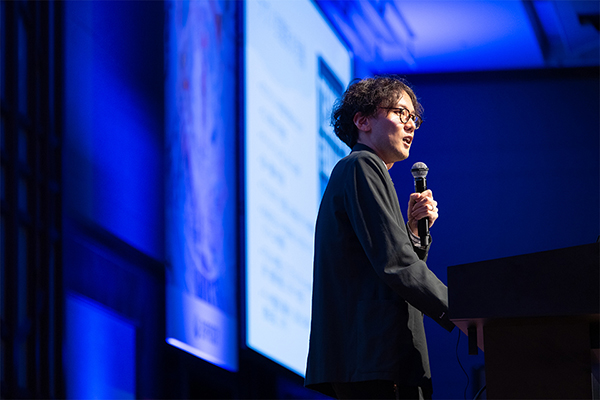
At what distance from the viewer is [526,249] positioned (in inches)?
223

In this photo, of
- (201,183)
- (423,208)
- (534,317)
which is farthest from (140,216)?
(534,317)

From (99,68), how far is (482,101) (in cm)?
396

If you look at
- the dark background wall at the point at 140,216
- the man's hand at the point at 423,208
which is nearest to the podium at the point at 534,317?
the man's hand at the point at 423,208

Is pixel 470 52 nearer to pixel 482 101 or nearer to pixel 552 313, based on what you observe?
pixel 482 101

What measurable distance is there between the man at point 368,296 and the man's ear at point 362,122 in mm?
133

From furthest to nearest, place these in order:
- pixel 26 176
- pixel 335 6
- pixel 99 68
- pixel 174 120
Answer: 1. pixel 335 6
2. pixel 174 120
3. pixel 99 68
4. pixel 26 176

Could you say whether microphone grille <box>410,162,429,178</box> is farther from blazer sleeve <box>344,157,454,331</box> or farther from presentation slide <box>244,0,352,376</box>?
presentation slide <box>244,0,352,376</box>

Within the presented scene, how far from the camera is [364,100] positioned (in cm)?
193

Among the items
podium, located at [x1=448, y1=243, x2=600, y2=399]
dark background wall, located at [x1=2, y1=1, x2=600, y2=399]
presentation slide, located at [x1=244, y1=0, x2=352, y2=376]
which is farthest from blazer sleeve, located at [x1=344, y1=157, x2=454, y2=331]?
presentation slide, located at [x1=244, y1=0, x2=352, y2=376]

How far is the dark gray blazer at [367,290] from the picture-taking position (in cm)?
155

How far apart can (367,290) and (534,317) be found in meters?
0.42

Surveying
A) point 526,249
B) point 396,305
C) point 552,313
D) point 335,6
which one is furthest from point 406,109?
point 526,249

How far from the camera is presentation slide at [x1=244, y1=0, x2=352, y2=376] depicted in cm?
337

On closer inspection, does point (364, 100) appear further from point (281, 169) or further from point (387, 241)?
point (281, 169)
